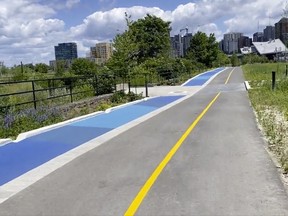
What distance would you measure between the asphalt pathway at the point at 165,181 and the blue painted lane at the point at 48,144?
0.83 m

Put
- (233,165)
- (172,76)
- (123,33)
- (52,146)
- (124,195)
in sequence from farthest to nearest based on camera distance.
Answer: (172,76)
(123,33)
(52,146)
(233,165)
(124,195)

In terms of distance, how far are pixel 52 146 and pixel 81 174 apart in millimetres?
3025

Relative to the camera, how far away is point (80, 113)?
16484 millimetres

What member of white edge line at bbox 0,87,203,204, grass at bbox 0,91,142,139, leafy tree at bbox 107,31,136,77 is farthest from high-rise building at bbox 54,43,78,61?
white edge line at bbox 0,87,203,204

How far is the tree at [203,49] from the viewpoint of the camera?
88.5 m

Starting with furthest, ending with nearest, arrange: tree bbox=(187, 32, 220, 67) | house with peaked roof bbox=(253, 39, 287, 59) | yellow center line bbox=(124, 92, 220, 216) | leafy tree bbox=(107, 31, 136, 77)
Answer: house with peaked roof bbox=(253, 39, 287, 59) < tree bbox=(187, 32, 220, 67) < leafy tree bbox=(107, 31, 136, 77) < yellow center line bbox=(124, 92, 220, 216)

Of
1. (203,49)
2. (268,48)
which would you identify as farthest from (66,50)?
(268,48)

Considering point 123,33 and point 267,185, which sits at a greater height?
point 123,33

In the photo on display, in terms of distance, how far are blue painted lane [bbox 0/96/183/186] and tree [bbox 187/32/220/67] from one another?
2904 inches

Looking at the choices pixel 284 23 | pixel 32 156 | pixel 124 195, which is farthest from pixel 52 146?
pixel 284 23

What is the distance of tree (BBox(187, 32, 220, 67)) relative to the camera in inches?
3484

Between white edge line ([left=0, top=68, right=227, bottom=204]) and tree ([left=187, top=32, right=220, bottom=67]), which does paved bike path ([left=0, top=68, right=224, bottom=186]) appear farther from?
tree ([left=187, top=32, right=220, bottom=67])

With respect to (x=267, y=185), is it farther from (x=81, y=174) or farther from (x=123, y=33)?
(x=123, y=33)

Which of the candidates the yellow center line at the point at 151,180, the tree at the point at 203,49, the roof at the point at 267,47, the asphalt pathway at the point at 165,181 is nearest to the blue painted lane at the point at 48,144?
the asphalt pathway at the point at 165,181
